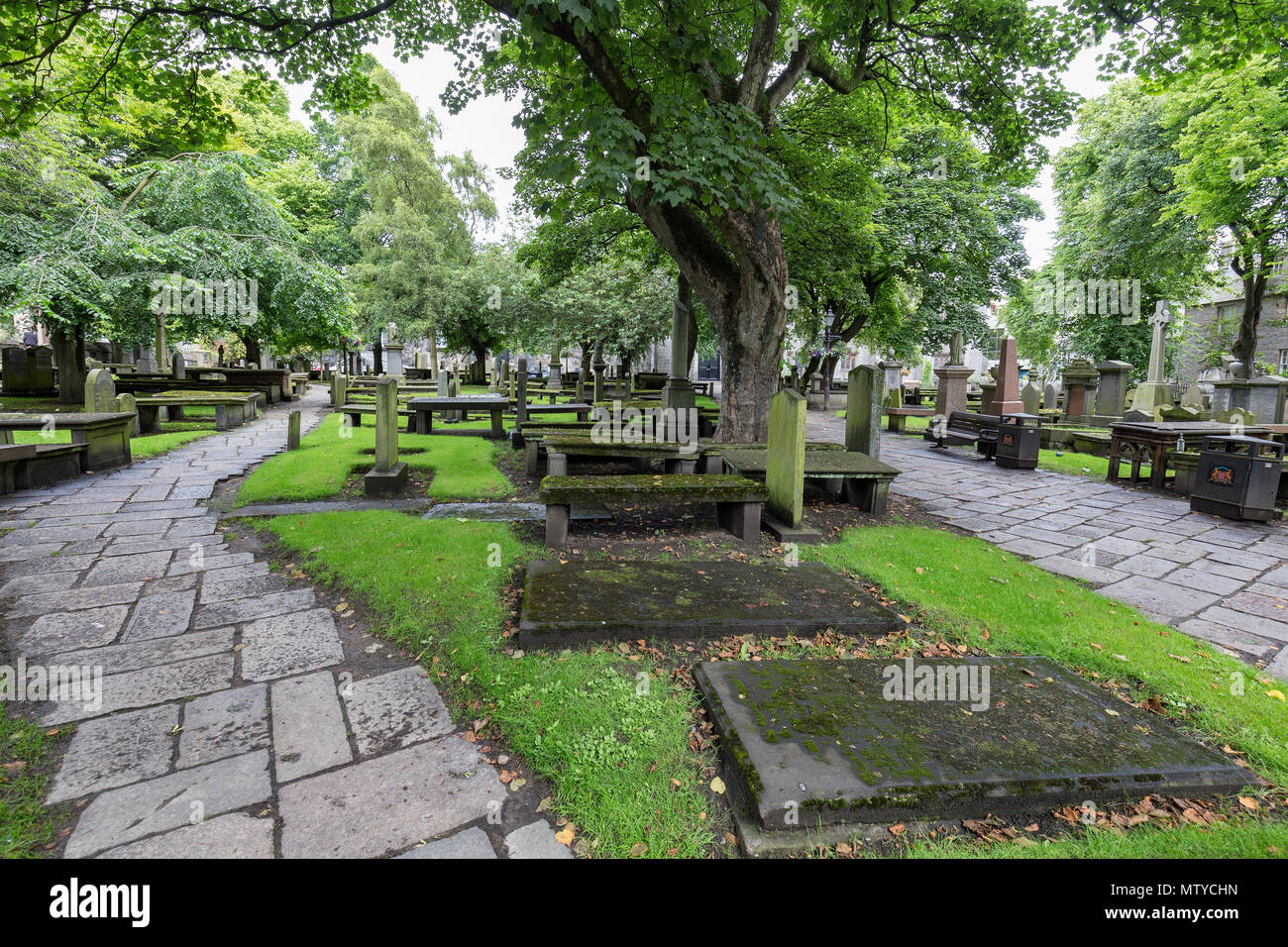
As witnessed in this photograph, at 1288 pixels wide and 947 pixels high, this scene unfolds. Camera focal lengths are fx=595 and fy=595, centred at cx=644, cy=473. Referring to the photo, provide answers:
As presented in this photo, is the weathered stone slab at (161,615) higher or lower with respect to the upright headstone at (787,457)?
Result: lower

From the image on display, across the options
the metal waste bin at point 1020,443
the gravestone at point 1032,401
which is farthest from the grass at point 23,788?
the gravestone at point 1032,401

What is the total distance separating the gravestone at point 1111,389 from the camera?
1700 centimetres

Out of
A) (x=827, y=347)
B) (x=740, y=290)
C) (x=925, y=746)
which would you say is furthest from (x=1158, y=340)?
(x=925, y=746)

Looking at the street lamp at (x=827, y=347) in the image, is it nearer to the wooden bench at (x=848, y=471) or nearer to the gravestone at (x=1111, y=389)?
the gravestone at (x=1111, y=389)

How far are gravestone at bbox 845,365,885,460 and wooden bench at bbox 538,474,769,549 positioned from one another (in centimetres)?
283

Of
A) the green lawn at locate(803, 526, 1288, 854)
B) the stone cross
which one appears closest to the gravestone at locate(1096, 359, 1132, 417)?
the stone cross

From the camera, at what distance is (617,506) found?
702 centimetres

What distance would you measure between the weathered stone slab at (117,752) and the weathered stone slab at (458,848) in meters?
1.23

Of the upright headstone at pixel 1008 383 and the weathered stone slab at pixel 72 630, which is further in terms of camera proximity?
the upright headstone at pixel 1008 383

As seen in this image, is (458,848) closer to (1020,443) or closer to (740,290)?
(740,290)

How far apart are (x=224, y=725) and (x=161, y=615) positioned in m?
1.73

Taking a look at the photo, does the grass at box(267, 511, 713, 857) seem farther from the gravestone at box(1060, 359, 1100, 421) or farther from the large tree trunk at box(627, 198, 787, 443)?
the gravestone at box(1060, 359, 1100, 421)

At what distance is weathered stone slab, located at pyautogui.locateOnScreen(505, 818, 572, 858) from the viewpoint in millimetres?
1952
